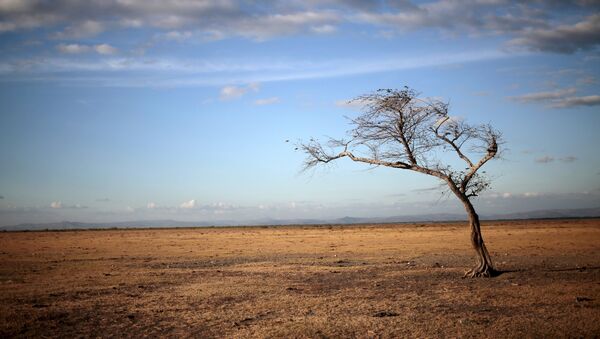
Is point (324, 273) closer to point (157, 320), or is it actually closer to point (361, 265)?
point (361, 265)

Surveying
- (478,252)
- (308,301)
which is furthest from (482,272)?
(308,301)

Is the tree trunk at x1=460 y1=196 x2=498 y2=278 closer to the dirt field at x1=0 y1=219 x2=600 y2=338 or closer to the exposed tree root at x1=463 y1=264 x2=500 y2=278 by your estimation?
the exposed tree root at x1=463 y1=264 x2=500 y2=278

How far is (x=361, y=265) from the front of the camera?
2062 centimetres

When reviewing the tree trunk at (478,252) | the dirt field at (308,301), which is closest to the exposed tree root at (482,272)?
the tree trunk at (478,252)

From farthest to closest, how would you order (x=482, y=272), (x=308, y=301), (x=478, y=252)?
(x=478, y=252), (x=482, y=272), (x=308, y=301)

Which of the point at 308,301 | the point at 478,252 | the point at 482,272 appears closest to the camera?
the point at 308,301

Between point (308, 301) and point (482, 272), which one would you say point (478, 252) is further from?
point (308, 301)

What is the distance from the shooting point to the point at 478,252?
15.8 meters

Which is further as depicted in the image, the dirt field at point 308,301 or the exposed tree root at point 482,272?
the exposed tree root at point 482,272

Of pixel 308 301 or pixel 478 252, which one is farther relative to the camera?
pixel 478 252

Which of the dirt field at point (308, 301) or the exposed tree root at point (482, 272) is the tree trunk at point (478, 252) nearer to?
the exposed tree root at point (482, 272)

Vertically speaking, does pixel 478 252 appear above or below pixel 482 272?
above

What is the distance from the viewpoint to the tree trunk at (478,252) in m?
15.6

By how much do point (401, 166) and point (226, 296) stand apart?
804 centimetres
